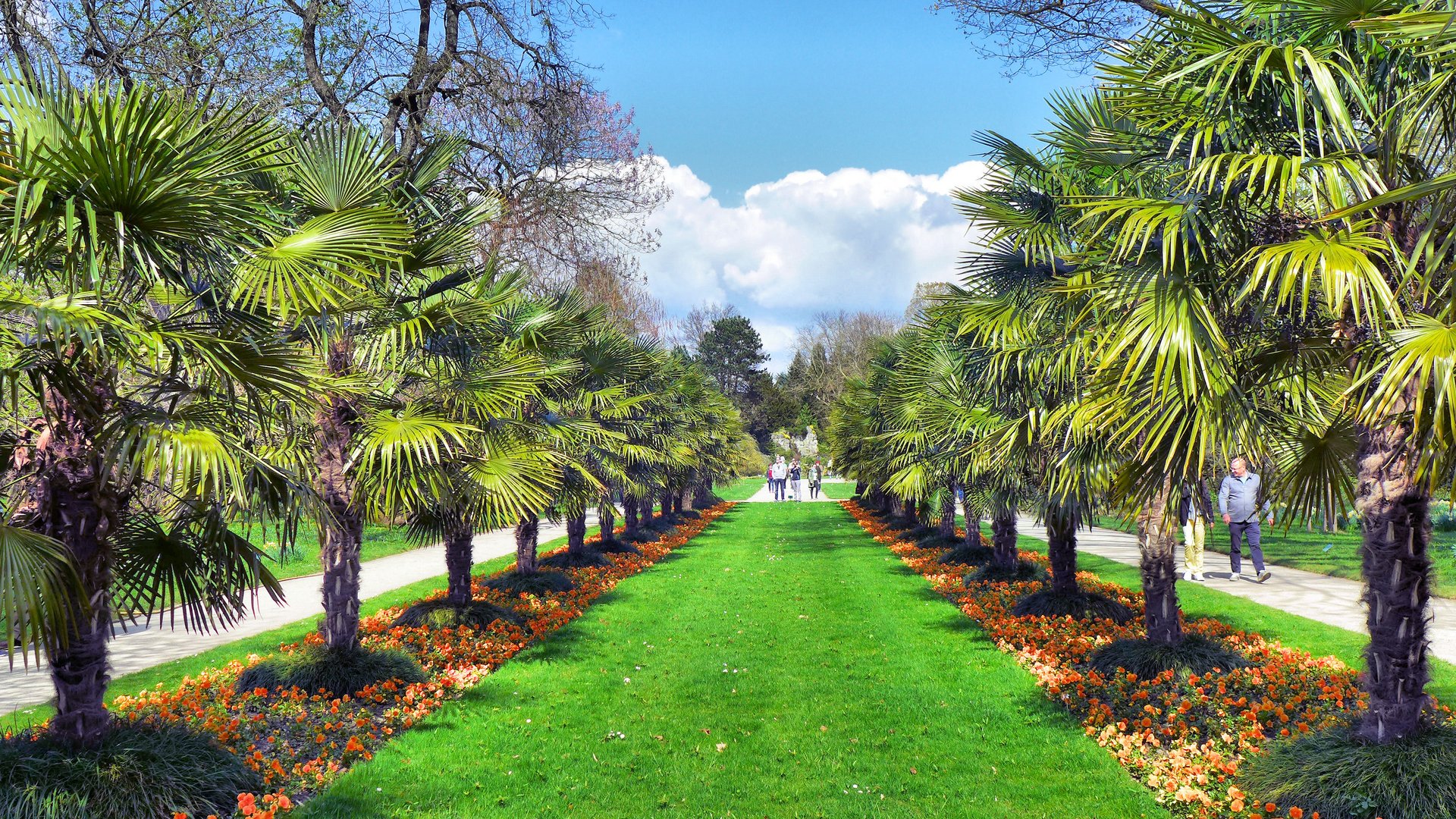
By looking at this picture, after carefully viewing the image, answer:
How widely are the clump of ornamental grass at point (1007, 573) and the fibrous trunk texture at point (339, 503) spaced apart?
845 cm

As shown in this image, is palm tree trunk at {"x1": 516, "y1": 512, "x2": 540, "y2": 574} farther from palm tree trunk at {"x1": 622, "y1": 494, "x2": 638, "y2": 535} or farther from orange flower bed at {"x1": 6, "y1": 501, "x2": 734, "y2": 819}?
palm tree trunk at {"x1": 622, "y1": 494, "x2": 638, "y2": 535}

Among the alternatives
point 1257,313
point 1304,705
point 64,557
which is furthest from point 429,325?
point 1304,705

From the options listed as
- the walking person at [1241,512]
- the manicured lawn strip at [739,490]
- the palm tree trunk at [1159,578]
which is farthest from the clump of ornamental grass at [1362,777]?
the manicured lawn strip at [739,490]

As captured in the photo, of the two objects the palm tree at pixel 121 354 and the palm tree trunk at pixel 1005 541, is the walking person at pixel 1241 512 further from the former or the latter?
the palm tree at pixel 121 354

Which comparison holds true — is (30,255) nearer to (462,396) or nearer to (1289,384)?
(462,396)

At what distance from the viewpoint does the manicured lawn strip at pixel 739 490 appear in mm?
46250

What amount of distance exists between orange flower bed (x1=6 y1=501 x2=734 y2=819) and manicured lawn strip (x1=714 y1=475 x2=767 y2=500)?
1156 inches

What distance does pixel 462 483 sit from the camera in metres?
7.02

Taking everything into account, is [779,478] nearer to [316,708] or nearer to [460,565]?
[460,565]

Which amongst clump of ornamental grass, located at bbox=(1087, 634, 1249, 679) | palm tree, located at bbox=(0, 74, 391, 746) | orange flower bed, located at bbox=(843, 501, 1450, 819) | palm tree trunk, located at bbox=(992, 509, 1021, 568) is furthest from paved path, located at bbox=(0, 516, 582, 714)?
palm tree trunk, located at bbox=(992, 509, 1021, 568)

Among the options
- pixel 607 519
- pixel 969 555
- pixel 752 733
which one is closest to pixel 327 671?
pixel 752 733

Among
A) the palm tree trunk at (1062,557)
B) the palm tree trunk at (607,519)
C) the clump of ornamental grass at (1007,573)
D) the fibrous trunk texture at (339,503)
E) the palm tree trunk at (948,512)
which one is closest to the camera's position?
the fibrous trunk texture at (339,503)

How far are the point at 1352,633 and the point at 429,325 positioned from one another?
31.6 ft

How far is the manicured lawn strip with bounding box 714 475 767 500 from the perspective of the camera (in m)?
46.2
